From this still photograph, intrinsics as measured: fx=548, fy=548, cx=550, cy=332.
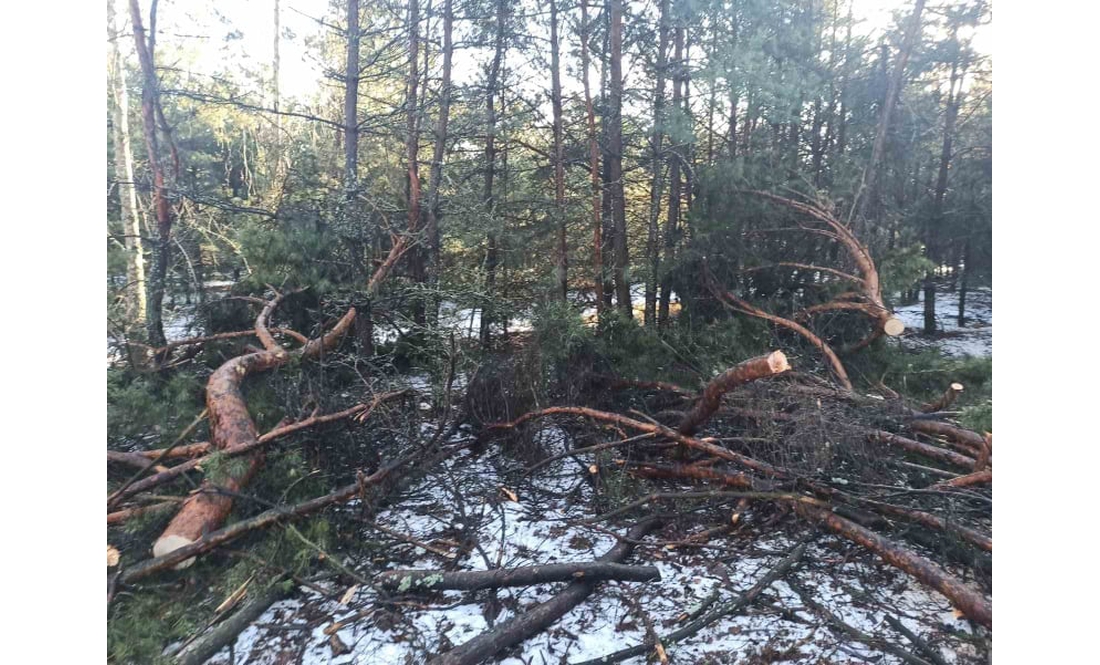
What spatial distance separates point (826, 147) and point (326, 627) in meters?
4.02

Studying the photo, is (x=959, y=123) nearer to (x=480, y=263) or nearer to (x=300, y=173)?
(x=480, y=263)

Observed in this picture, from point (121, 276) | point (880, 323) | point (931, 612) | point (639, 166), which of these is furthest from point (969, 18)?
point (121, 276)

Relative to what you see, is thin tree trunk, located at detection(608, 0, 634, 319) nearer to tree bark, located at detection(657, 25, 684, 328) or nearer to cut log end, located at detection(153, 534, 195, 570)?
tree bark, located at detection(657, 25, 684, 328)

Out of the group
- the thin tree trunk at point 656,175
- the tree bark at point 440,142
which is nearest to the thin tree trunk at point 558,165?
the thin tree trunk at point 656,175

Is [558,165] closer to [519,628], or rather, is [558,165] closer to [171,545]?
[519,628]

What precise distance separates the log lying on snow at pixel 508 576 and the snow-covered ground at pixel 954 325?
72.6 inches

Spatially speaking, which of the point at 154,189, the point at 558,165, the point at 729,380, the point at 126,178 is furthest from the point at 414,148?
the point at 729,380

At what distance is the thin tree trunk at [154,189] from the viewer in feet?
9.98

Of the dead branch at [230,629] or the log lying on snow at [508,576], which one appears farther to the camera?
the log lying on snow at [508,576]

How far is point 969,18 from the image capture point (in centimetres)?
291

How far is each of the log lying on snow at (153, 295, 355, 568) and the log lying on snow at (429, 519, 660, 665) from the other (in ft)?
4.05

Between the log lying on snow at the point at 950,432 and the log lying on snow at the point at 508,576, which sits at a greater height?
the log lying on snow at the point at 950,432

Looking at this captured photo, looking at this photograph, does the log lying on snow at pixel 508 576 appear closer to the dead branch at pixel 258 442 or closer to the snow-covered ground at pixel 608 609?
the snow-covered ground at pixel 608 609
